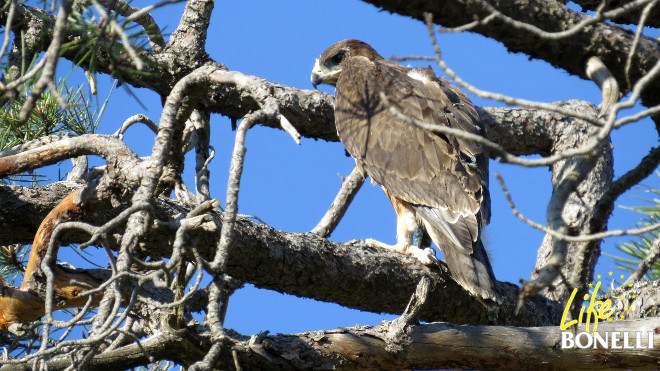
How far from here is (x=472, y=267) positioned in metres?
3.52

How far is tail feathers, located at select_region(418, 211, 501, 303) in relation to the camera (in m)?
3.43

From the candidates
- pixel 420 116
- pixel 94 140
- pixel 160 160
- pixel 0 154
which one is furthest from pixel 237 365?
pixel 420 116

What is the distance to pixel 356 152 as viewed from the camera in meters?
4.37

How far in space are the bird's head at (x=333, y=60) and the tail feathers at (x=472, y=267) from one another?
6.35 ft

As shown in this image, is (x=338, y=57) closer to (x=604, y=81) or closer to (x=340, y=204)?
(x=340, y=204)

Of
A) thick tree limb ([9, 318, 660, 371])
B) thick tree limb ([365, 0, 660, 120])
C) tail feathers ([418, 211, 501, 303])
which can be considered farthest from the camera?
tail feathers ([418, 211, 501, 303])

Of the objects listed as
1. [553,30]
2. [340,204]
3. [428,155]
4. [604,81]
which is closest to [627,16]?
[553,30]

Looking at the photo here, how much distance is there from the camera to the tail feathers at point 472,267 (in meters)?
3.43

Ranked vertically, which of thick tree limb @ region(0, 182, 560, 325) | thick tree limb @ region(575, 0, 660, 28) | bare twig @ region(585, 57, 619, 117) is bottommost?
thick tree limb @ region(0, 182, 560, 325)

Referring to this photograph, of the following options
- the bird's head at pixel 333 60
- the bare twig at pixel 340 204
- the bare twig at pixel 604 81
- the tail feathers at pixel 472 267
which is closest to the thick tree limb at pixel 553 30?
the bare twig at pixel 604 81

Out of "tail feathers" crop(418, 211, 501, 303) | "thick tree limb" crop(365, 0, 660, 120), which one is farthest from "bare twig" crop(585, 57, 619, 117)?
"tail feathers" crop(418, 211, 501, 303)

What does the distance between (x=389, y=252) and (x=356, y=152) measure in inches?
35.3

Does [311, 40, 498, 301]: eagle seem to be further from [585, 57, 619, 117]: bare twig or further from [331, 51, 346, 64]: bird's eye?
[585, 57, 619, 117]: bare twig

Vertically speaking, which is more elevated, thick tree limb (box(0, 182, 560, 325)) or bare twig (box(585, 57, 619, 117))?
bare twig (box(585, 57, 619, 117))
